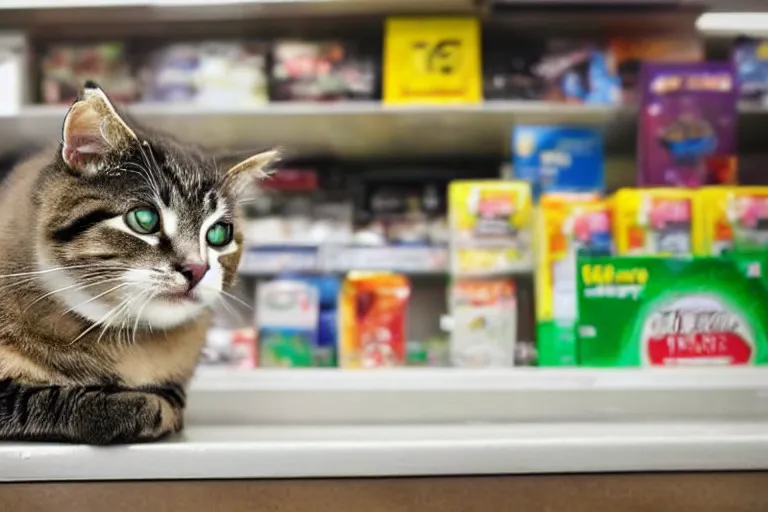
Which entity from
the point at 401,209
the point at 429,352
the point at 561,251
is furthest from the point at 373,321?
the point at 561,251

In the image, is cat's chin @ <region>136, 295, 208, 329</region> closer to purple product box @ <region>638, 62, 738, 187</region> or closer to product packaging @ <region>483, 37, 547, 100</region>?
purple product box @ <region>638, 62, 738, 187</region>

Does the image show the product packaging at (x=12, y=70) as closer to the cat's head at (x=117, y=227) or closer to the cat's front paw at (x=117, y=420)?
the cat's head at (x=117, y=227)

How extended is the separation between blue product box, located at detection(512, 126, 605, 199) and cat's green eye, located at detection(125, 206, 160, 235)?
1.22m

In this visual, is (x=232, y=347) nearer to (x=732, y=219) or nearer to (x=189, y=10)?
(x=189, y=10)

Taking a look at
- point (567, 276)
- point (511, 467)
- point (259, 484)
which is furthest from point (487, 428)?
point (567, 276)

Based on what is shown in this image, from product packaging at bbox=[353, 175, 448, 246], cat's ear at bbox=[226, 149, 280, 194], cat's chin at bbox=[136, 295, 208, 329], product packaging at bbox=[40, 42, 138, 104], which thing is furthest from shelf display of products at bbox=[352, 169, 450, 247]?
cat's chin at bbox=[136, 295, 208, 329]

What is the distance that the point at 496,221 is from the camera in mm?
1755

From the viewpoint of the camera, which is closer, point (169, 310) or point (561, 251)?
point (169, 310)

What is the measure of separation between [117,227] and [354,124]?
1260mm

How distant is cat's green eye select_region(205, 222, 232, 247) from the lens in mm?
920

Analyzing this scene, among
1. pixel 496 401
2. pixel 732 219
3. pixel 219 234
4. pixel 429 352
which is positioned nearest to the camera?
pixel 219 234

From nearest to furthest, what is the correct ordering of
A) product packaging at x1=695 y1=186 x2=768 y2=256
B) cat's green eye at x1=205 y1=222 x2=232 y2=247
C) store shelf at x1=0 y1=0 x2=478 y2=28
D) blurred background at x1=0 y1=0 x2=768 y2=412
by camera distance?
cat's green eye at x1=205 y1=222 x2=232 y2=247
product packaging at x1=695 y1=186 x2=768 y2=256
blurred background at x1=0 y1=0 x2=768 y2=412
store shelf at x1=0 y1=0 x2=478 y2=28

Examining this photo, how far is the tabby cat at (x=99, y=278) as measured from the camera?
2.72 feet

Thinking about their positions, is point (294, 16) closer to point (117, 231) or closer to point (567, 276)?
point (567, 276)
